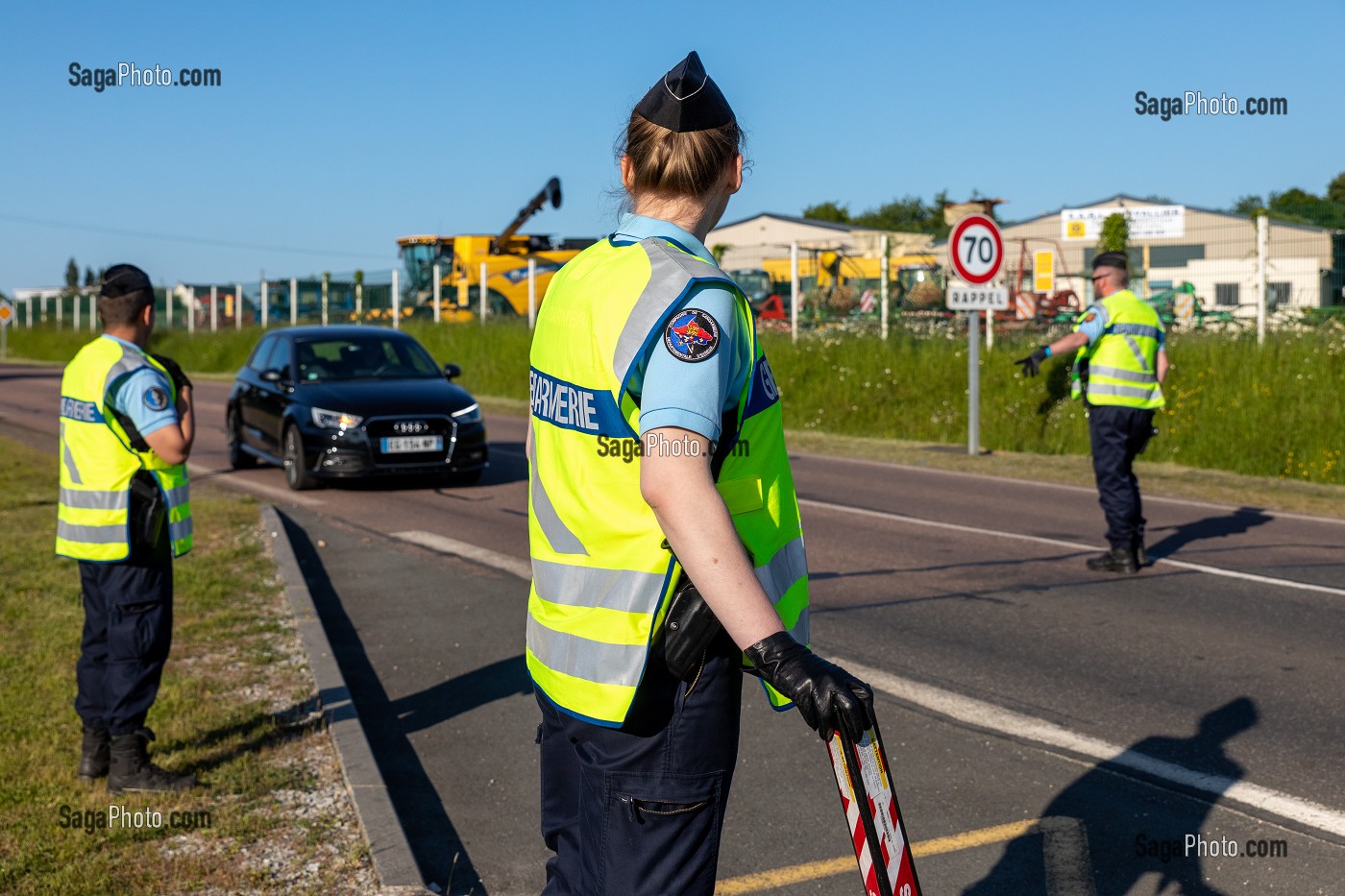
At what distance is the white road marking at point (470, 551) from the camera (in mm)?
9305

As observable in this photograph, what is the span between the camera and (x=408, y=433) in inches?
527

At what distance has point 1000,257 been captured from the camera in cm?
1648

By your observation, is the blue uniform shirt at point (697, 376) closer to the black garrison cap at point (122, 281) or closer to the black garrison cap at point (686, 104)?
the black garrison cap at point (686, 104)

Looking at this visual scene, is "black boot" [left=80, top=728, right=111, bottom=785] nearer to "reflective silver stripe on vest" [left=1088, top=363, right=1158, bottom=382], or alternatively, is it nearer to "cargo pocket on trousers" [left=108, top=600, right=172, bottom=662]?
"cargo pocket on trousers" [left=108, top=600, right=172, bottom=662]

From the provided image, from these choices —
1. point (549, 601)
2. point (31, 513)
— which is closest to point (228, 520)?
point (31, 513)

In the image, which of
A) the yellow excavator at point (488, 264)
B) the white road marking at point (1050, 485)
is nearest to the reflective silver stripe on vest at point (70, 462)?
the white road marking at point (1050, 485)

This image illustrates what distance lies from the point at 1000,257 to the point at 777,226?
5895cm

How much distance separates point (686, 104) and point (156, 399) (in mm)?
3003

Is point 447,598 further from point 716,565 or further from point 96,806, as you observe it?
point 716,565

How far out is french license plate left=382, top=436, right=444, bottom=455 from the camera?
13320 mm

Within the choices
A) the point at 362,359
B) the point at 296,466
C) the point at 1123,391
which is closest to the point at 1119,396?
the point at 1123,391

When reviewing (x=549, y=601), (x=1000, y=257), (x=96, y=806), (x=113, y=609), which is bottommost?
(x=96, y=806)

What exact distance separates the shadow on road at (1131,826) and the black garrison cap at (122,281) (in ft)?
11.1

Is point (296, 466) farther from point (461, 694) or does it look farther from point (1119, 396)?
point (1119, 396)
